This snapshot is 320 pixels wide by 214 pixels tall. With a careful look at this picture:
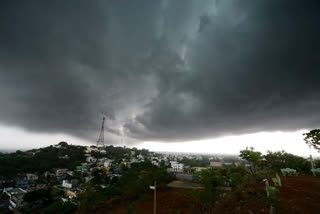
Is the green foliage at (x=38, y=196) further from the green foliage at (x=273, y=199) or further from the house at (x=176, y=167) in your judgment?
the green foliage at (x=273, y=199)

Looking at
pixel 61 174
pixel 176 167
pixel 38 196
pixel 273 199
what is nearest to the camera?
pixel 273 199

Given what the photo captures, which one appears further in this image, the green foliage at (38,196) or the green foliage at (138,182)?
the green foliage at (38,196)

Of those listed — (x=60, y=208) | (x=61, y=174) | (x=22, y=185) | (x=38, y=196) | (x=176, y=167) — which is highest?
(x=60, y=208)

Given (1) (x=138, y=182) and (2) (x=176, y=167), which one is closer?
(1) (x=138, y=182)

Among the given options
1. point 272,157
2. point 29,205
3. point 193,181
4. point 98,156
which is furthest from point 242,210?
point 98,156

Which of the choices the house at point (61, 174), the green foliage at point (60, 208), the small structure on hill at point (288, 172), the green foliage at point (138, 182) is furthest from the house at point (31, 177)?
the small structure on hill at point (288, 172)

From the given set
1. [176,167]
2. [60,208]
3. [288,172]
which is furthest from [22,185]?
[288,172]

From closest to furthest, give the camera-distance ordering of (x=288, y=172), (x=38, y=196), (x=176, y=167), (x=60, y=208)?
(x=60, y=208), (x=288, y=172), (x=38, y=196), (x=176, y=167)

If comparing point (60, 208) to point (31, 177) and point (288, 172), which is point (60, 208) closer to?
point (288, 172)

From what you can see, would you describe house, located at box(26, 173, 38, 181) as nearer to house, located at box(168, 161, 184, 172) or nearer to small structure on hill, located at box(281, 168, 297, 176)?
house, located at box(168, 161, 184, 172)

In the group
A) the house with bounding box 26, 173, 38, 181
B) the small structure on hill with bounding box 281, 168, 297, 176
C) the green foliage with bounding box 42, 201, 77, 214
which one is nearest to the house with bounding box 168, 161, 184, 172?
the small structure on hill with bounding box 281, 168, 297, 176

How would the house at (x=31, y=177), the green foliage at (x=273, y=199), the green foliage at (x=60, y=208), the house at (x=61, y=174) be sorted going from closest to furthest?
the green foliage at (x=273, y=199)
the green foliage at (x=60, y=208)
the house at (x=31, y=177)
the house at (x=61, y=174)
